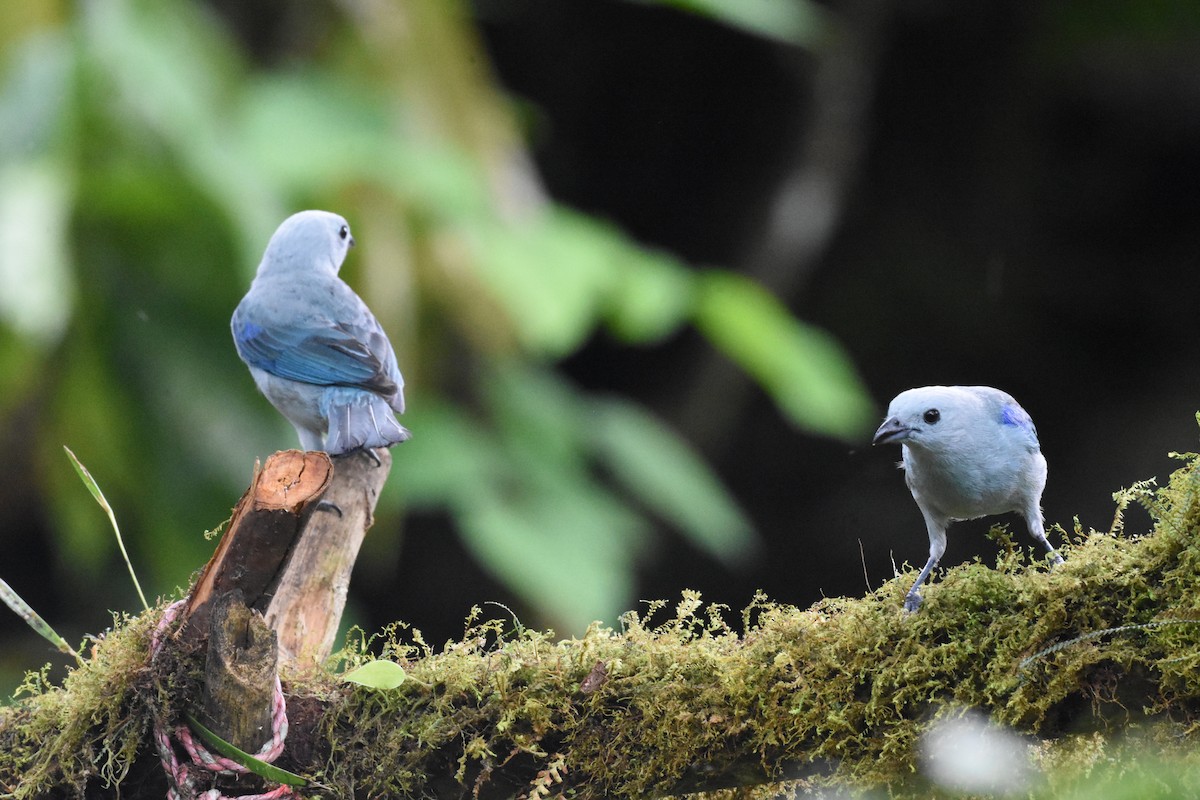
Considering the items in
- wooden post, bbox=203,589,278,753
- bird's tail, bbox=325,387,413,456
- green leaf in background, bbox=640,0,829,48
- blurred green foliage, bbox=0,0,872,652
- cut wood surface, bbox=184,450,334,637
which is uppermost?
green leaf in background, bbox=640,0,829,48

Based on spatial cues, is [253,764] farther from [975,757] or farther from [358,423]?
[975,757]

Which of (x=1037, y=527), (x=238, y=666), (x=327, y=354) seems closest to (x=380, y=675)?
(x=238, y=666)

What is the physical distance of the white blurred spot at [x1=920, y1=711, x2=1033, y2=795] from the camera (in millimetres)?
1690

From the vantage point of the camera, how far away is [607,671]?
6.49ft

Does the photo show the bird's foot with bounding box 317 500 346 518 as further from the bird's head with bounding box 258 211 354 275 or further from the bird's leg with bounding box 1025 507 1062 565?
the bird's leg with bounding box 1025 507 1062 565

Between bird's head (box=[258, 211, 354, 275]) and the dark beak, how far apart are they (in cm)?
111

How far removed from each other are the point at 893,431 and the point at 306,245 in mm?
1166

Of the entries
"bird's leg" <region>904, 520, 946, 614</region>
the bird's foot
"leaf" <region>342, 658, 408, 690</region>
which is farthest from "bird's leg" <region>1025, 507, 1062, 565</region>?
the bird's foot

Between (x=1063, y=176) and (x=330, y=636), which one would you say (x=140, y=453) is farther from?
(x=1063, y=176)

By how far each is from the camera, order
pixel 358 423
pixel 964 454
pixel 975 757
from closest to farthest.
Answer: pixel 975 757 → pixel 964 454 → pixel 358 423

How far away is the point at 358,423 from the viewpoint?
90.3 inches

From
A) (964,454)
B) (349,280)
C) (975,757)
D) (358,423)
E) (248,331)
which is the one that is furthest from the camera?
(349,280)

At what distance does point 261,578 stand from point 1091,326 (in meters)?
6.70

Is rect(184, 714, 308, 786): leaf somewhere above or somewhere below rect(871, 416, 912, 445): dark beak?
below
